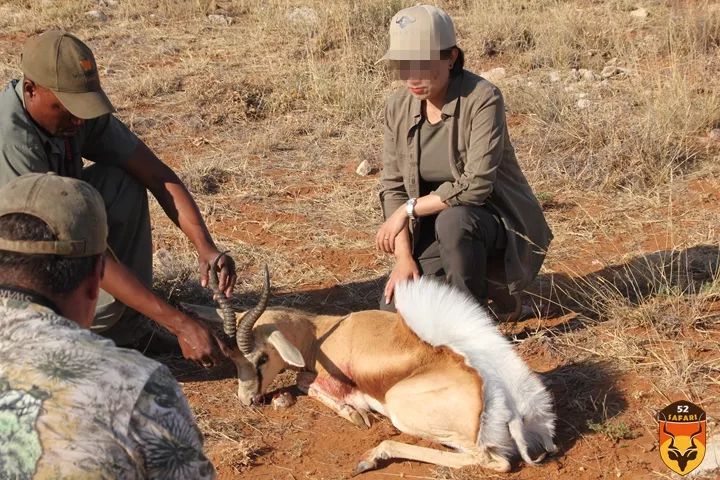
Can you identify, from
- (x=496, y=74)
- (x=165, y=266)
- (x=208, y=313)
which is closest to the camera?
(x=208, y=313)

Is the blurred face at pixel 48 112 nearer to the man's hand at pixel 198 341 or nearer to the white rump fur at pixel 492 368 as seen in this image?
the man's hand at pixel 198 341

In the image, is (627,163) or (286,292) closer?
(286,292)

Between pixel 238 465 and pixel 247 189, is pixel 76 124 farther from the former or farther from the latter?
pixel 247 189

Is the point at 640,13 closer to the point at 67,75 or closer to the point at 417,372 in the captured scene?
the point at 417,372

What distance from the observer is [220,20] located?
1184 centimetres

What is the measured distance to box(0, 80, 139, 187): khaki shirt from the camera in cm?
411

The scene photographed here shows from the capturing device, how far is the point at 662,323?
4.66 m

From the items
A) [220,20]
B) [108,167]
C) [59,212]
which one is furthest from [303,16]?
[59,212]

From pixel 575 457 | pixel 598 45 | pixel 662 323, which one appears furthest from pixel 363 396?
pixel 598 45

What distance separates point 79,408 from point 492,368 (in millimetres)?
2374

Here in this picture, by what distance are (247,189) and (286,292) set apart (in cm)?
170

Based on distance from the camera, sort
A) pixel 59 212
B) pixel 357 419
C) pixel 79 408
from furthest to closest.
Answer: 1. pixel 357 419
2. pixel 59 212
3. pixel 79 408

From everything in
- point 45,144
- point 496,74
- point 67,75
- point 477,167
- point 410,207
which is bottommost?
point 496,74

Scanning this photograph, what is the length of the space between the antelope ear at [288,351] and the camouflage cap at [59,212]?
2.49 metres
